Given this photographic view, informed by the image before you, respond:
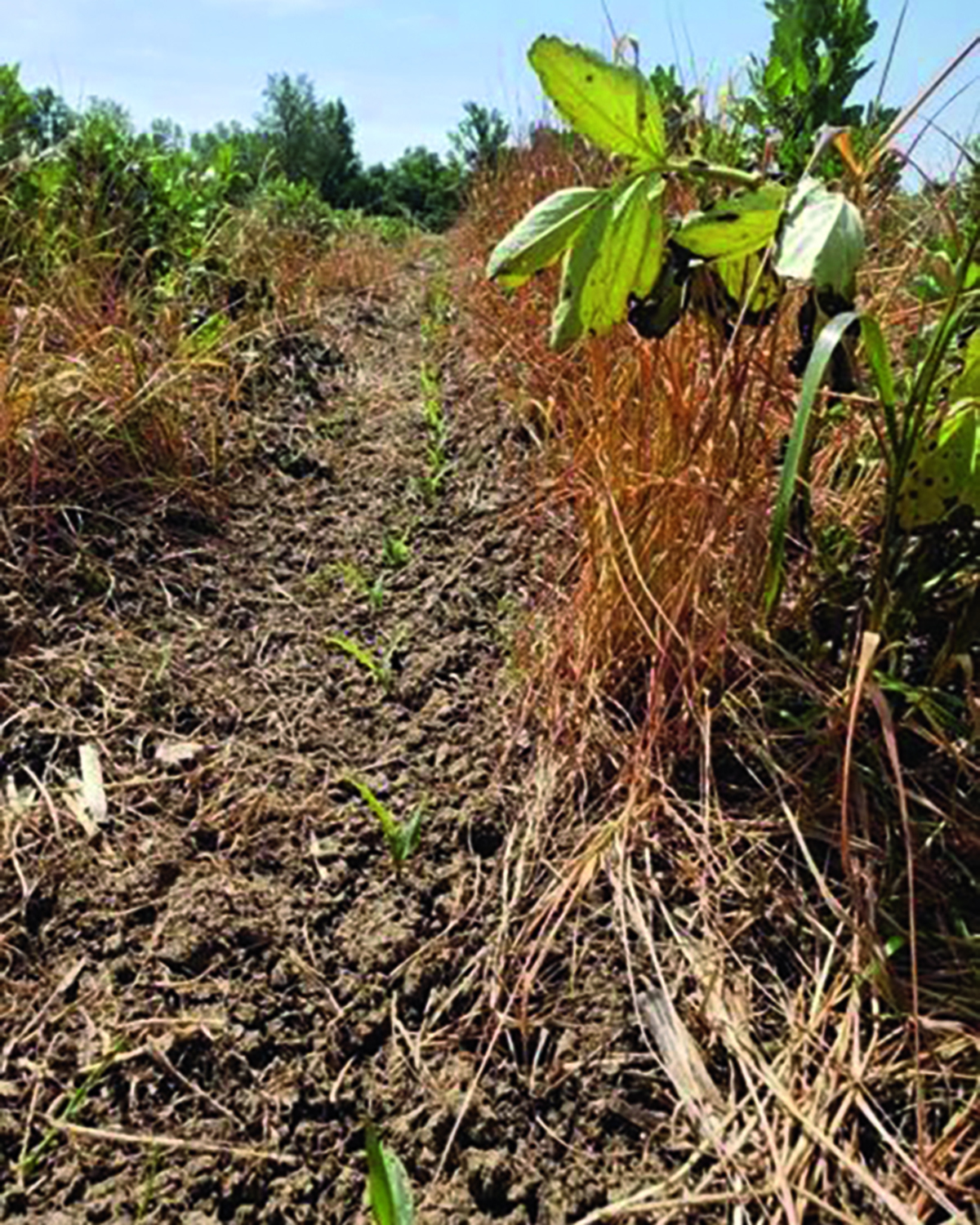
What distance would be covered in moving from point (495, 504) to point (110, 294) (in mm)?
1271

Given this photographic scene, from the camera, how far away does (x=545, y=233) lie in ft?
2.94

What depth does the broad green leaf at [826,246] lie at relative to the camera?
0.76 metres

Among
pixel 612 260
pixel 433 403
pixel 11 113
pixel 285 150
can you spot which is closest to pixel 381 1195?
pixel 612 260

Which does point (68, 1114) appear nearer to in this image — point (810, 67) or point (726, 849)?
point (726, 849)

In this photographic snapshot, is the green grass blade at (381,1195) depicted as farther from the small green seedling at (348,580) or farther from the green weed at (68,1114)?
the small green seedling at (348,580)

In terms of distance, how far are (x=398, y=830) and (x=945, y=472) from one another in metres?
0.73

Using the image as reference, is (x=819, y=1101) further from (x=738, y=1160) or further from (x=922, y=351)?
(x=922, y=351)

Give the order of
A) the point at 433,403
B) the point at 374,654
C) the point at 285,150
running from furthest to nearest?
1. the point at 285,150
2. the point at 433,403
3. the point at 374,654

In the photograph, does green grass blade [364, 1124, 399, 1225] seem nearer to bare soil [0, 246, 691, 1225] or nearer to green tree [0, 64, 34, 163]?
bare soil [0, 246, 691, 1225]

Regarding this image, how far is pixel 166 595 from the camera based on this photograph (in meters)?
1.77

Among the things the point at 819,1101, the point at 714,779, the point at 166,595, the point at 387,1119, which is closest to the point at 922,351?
the point at 714,779

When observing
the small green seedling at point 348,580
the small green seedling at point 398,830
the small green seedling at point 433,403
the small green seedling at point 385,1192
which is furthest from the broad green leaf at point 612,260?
the small green seedling at point 433,403

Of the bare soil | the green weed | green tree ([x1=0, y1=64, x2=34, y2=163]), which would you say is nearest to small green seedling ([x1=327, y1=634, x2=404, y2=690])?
the bare soil

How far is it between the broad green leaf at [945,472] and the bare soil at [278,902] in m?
0.54
